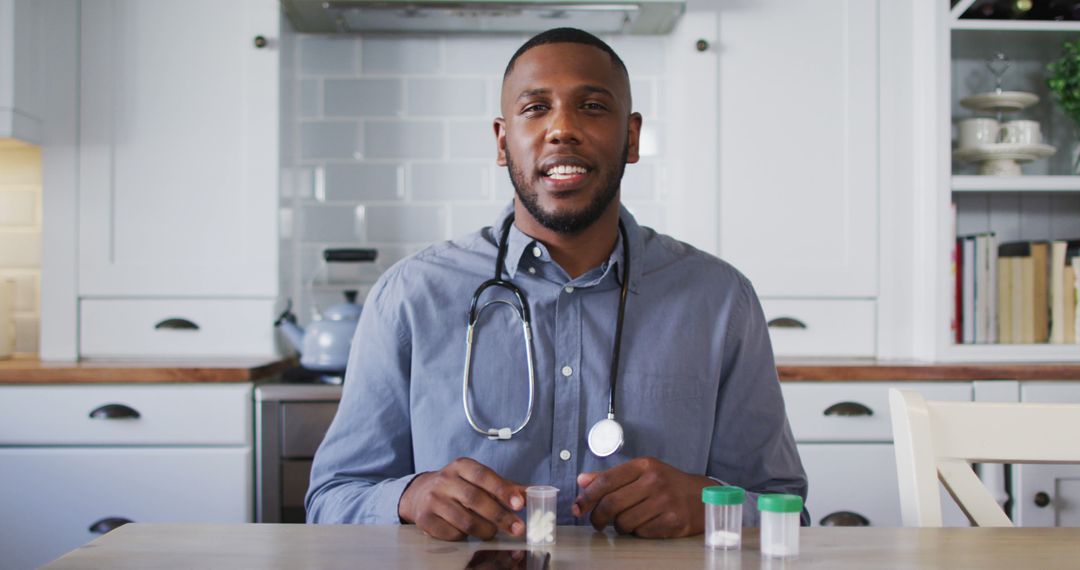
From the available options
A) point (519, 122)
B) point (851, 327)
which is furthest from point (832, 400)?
point (519, 122)

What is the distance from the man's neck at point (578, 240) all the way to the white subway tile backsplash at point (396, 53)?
4.79 feet

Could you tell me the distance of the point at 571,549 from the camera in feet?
2.99

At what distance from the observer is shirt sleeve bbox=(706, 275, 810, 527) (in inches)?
52.2

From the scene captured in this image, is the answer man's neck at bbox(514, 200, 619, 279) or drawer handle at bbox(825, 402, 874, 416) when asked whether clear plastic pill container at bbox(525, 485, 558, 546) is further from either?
drawer handle at bbox(825, 402, 874, 416)

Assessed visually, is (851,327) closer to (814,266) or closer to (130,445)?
(814,266)

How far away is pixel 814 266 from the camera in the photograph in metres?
2.50

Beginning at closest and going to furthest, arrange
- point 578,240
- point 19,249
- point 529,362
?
point 529,362 → point 578,240 → point 19,249

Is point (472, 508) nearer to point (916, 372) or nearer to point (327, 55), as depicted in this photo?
point (916, 372)

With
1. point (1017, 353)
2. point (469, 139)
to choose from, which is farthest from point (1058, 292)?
point (469, 139)

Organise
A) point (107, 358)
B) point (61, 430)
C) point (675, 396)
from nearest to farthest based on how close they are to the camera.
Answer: point (675, 396), point (61, 430), point (107, 358)

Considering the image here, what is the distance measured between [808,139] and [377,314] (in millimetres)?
1550

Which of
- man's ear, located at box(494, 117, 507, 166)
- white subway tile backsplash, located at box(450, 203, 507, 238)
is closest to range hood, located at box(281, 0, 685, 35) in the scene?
white subway tile backsplash, located at box(450, 203, 507, 238)

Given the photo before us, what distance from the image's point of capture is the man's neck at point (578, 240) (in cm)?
141

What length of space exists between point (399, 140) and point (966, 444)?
1.96 meters
